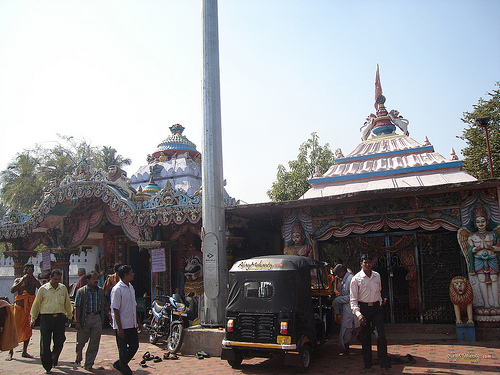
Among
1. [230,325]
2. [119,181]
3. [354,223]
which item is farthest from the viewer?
[119,181]

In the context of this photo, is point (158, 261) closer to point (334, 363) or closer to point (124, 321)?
point (124, 321)

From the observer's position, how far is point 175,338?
26.4 feet

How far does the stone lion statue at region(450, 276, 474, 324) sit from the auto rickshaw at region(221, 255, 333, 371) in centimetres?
314

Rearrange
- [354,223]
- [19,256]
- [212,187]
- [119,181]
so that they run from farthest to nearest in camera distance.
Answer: [19,256] → [119,181] → [354,223] → [212,187]

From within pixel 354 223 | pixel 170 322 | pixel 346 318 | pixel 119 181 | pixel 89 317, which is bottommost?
pixel 170 322

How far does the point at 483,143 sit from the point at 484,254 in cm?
1291

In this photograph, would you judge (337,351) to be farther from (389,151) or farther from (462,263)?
(389,151)

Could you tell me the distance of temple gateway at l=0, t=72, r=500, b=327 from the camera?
848cm

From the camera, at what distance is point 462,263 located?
8.88 metres

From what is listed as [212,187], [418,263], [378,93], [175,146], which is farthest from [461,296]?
[175,146]

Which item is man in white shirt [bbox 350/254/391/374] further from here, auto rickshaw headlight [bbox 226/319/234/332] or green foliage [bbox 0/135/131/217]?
green foliage [bbox 0/135/131/217]

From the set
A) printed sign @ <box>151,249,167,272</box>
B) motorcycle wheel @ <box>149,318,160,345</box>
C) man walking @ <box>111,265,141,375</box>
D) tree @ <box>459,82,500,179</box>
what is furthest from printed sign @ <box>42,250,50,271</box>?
tree @ <box>459,82,500,179</box>

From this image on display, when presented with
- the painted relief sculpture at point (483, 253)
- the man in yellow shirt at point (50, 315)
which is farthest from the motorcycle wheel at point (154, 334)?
the painted relief sculpture at point (483, 253)

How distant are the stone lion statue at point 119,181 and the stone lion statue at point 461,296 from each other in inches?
323
